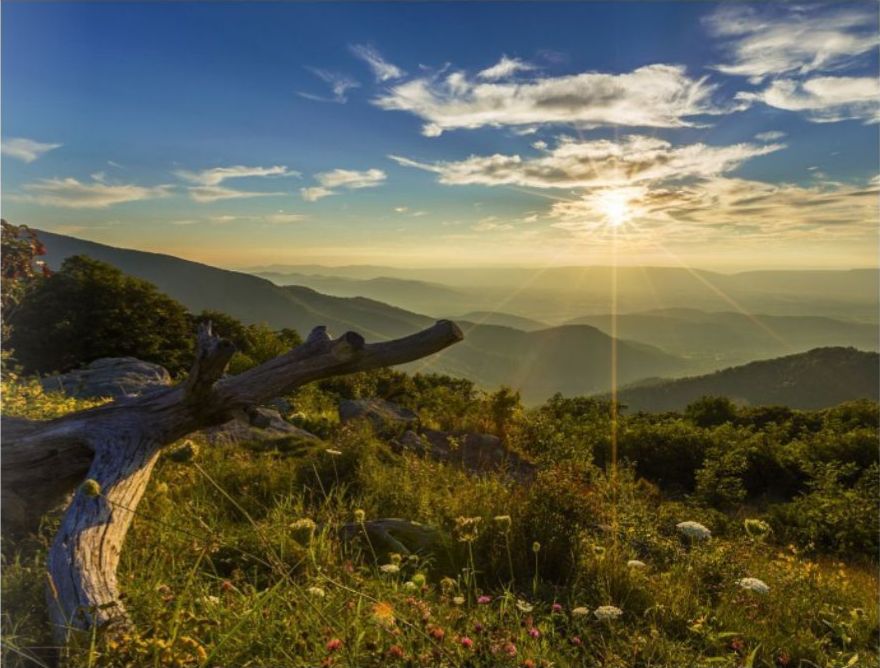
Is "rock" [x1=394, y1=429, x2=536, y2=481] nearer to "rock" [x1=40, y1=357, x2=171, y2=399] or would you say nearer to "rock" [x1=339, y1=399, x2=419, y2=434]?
"rock" [x1=339, y1=399, x2=419, y2=434]

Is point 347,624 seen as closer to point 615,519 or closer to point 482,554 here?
point 482,554

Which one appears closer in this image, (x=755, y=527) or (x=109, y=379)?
(x=755, y=527)

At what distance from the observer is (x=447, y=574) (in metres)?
4.31

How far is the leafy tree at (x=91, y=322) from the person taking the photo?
1453cm

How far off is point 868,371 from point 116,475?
6910 centimetres

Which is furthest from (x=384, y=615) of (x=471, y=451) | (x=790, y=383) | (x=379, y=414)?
(x=790, y=383)

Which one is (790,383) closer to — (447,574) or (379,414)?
(379,414)

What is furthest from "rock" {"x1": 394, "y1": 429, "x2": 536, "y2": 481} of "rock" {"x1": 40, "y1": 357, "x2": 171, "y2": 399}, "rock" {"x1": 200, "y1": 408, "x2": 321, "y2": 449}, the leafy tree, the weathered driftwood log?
the leafy tree

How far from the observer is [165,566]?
3.67 meters

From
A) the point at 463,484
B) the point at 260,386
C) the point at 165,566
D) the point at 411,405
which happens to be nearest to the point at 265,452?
the point at 463,484

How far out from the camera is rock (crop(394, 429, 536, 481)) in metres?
9.17

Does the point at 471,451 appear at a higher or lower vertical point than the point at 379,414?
lower

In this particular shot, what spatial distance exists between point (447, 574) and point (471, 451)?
5984mm

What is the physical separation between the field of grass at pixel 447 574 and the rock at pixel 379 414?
2.54 m
